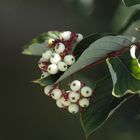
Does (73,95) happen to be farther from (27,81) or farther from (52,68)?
(27,81)

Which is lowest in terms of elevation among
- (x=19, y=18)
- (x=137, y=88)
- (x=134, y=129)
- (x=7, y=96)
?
(x=134, y=129)

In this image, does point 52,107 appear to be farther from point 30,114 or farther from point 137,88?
point 137,88

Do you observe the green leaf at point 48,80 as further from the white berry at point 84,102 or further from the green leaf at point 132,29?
the green leaf at point 132,29

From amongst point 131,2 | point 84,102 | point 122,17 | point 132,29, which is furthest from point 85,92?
point 122,17

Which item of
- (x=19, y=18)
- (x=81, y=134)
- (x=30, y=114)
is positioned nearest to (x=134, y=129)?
(x=81, y=134)

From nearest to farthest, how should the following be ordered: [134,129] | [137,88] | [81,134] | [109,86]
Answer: [137,88], [109,86], [134,129], [81,134]

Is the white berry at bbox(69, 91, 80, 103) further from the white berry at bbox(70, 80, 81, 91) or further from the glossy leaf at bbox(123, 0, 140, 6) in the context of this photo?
the glossy leaf at bbox(123, 0, 140, 6)

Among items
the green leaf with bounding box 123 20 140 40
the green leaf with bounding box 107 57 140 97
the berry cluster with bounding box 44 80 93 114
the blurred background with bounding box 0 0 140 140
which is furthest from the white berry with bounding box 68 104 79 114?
the blurred background with bounding box 0 0 140 140
